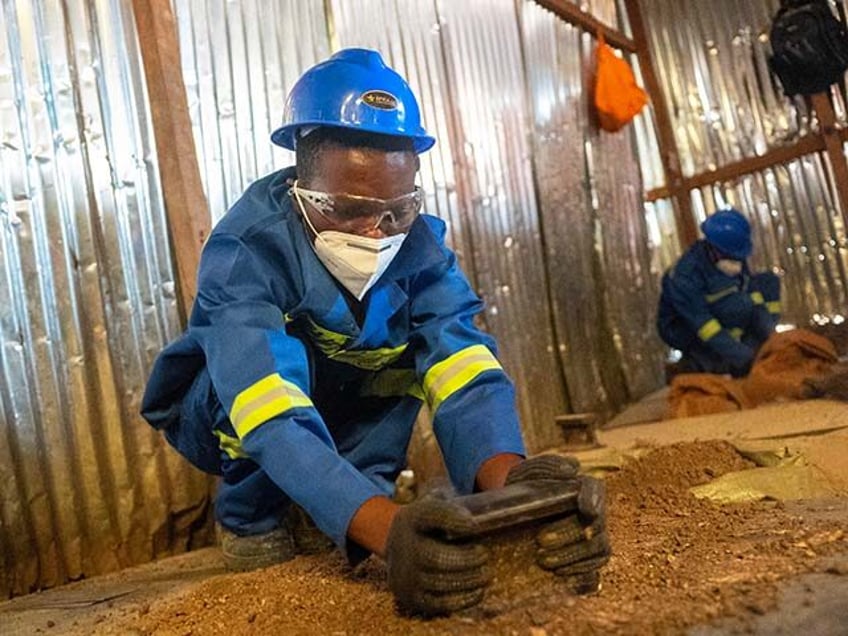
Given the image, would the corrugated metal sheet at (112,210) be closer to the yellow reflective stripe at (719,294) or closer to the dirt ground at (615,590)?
the dirt ground at (615,590)

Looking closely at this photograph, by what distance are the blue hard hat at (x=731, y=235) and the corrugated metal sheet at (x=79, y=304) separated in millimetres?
3808

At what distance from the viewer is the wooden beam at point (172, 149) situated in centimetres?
272

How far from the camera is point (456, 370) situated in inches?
77.1

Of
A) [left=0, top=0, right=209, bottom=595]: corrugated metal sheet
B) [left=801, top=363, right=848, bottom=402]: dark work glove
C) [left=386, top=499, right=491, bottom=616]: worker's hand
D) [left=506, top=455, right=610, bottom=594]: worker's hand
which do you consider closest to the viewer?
[left=386, top=499, right=491, bottom=616]: worker's hand

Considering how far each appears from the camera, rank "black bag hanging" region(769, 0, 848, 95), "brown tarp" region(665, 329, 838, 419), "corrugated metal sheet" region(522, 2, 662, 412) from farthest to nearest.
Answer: "black bag hanging" region(769, 0, 848, 95) → "corrugated metal sheet" region(522, 2, 662, 412) → "brown tarp" region(665, 329, 838, 419)

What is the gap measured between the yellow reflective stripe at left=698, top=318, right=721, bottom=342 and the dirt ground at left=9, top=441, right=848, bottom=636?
331 centimetres

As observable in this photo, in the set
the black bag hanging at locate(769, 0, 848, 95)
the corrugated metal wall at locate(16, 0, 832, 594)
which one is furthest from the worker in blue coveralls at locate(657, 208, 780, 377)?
the black bag hanging at locate(769, 0, 848, 95)

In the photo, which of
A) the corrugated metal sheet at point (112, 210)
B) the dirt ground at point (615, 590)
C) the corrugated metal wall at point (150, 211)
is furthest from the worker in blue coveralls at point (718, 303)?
the dirt ground at point (615, 590)

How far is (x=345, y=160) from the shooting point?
1.85m

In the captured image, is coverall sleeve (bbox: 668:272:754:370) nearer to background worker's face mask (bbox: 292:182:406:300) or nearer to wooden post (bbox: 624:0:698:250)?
wooden post (bbox: 624:0:698:250)

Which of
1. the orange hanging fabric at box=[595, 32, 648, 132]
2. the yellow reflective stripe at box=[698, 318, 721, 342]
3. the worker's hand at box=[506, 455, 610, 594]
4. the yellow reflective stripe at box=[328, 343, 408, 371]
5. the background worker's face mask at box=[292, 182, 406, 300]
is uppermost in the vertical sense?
the orange hanging fabric at box=[595, 32, 648, 132]

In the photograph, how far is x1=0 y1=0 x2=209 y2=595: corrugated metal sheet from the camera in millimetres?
2447

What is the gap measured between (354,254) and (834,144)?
16.7 feet

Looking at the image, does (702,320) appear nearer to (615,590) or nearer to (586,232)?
(586,232)
